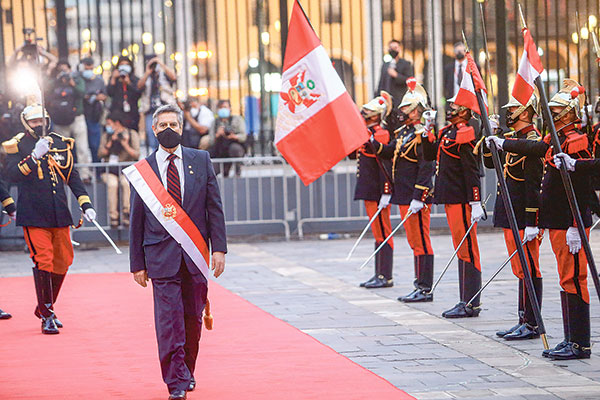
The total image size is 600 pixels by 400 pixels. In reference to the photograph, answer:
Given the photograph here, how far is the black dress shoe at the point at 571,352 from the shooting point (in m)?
7.14

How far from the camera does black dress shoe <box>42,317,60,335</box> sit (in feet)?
28.6

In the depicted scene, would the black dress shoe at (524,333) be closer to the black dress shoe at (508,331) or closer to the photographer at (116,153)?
the black dress shoe at (508,331)

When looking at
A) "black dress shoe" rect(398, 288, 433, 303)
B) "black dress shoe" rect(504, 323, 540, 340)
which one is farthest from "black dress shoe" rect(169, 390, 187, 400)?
"black dress shoe" rect(398, 288, 433, 303)

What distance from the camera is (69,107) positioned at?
15.5 m

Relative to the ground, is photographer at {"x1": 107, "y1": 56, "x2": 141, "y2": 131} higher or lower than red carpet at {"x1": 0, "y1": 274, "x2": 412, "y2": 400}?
higher

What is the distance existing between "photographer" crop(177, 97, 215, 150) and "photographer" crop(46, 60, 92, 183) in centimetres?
144

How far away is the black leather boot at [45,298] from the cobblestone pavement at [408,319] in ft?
6.21

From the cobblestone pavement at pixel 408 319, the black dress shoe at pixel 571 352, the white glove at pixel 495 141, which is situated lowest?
the cobblestone pavement at pixel 408 319

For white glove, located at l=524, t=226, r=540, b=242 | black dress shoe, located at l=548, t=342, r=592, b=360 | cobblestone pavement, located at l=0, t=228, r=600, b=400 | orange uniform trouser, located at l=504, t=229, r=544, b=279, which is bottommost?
cobblestone pavement, located at l=0, t=228, r=600, b=400

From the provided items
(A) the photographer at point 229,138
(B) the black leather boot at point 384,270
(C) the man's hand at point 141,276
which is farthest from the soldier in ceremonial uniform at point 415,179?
(A) the photographer at point 229,138

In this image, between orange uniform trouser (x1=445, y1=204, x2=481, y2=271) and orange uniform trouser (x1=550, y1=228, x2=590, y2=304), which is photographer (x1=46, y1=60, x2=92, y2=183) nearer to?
orange uniform trouser (x1=445, y1=204, x2=481, y2=271)

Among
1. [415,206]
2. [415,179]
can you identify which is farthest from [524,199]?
[415,179]

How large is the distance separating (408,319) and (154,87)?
8.08 meters

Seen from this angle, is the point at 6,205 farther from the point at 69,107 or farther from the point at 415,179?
the point at 69,107
